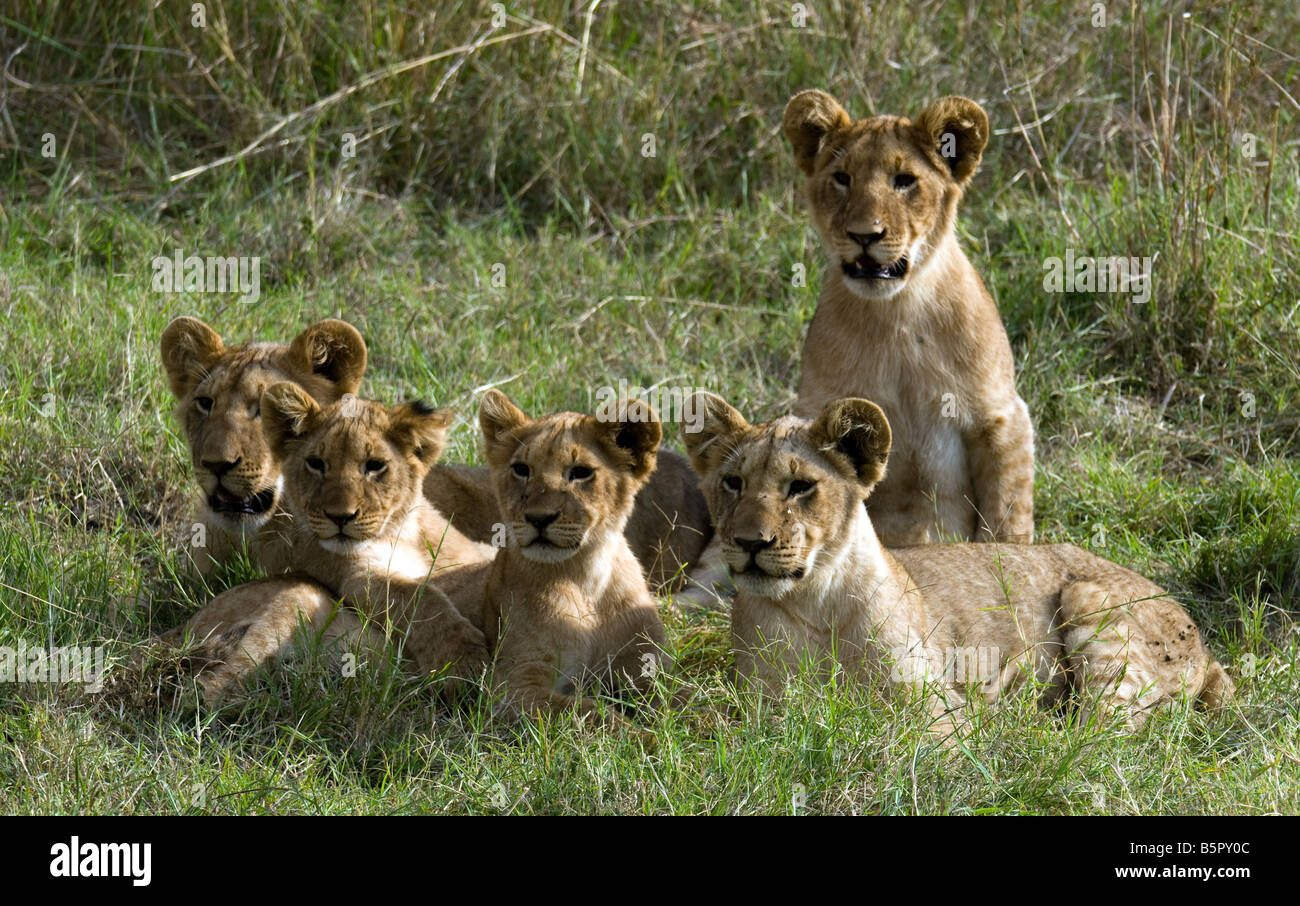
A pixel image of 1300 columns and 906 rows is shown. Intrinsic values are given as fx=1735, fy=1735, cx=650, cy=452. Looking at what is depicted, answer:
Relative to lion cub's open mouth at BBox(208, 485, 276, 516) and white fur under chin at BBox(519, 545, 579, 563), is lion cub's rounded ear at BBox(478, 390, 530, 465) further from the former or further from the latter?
lion cub's open mouth at BBox(208, 485, 276, 516)

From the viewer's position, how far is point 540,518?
4.54m

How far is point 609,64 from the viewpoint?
8.48m

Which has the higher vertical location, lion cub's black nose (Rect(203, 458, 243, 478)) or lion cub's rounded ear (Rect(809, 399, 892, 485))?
lion cub's rounded ear (Rect(809, 399, 892, 485))

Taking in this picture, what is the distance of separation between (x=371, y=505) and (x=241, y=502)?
20.1 inches

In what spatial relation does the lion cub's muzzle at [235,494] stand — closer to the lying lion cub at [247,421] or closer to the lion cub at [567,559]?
the lying lion cub at [247,421]

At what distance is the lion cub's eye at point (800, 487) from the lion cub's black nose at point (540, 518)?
63 cm

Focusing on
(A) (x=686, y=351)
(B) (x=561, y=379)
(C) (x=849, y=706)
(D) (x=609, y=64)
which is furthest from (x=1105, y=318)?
(C) (x=849, y=706)

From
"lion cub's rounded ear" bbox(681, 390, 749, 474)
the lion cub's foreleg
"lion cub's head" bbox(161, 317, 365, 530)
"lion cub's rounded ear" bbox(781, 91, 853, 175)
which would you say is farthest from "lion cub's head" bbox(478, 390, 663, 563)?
"lion cub's rounded ear" bbox(781, 91, 853, 175)

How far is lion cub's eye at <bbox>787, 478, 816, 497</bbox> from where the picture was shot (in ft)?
14.4

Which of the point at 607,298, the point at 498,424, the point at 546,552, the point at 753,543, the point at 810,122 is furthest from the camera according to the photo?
the point at 607,298

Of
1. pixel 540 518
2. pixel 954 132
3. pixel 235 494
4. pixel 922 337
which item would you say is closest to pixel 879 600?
pixel 540 518

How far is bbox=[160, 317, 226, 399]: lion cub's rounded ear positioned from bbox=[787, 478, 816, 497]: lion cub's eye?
78.8 inches

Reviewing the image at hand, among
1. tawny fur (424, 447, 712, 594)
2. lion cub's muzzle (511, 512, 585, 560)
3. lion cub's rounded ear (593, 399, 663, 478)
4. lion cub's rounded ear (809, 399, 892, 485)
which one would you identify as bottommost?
tawny fur (424, 447, 712, 594)

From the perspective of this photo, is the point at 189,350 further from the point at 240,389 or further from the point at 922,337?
the point at 922,337
